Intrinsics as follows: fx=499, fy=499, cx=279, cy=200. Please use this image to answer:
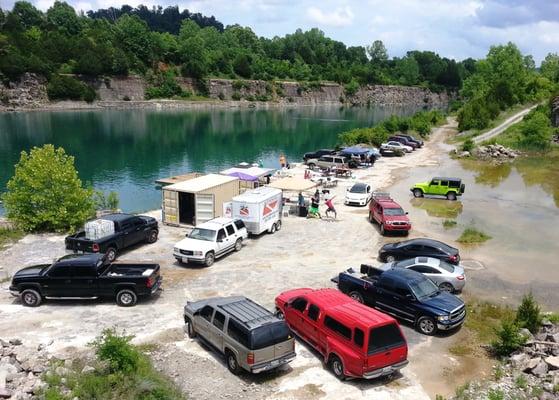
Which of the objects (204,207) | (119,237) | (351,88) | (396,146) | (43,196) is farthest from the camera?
(351,88)

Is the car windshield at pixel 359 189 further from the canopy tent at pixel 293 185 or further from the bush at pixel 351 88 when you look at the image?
the bush at pixel 351 88

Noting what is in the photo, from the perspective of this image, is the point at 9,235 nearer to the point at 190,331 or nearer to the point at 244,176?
the point at 190,331

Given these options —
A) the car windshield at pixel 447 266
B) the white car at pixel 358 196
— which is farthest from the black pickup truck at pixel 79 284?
the white car at pixel 358 196

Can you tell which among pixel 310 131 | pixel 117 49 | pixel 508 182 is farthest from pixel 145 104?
pixel 508 182

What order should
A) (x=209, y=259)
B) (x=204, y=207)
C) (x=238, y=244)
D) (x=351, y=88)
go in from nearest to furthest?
(x=209, y=259), (x=238, y=244), (x=204, y=207), (x=351, y=88)

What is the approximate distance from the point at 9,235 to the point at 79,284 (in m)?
10.8

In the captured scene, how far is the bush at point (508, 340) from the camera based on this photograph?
14875 millimetres

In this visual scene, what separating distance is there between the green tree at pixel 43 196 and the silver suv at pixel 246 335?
15324mm

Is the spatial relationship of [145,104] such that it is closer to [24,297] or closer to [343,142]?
[343,142]

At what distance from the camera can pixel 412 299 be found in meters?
16.6

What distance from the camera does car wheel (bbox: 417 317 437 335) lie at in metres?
16.3

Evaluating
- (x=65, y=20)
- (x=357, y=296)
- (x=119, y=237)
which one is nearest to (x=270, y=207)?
(x=119, y=237)

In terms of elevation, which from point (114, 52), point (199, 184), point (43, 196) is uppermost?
point (114, 52)

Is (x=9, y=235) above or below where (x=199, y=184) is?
below
